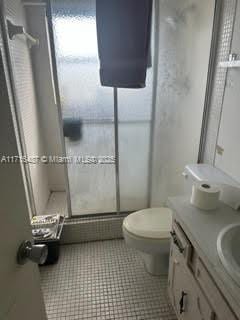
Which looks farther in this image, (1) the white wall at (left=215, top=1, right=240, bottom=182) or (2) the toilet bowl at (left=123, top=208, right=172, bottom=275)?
(2) the toilet bowl at (left=123, top=208, right=172, bottom=275)

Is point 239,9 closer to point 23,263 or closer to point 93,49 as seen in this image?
point 93,49

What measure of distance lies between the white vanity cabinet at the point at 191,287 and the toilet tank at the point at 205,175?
390 millimetres

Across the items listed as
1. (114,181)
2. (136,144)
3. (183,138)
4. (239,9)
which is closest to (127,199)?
(114,181)

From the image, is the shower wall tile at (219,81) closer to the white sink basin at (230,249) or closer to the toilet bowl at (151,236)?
the toilet bowl at (151,236)

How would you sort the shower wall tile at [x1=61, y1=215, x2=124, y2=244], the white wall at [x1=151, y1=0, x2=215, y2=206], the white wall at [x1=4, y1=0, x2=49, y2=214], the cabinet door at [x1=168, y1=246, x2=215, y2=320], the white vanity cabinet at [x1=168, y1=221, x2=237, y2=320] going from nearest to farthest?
the white vanity cabinet at [x1=168, y1=221, x2=237, y2=320]
the cabinet door at [x1=168, y1=246, x2=215, y2=320]
the white wall at [x1=151, y1=0, x2=215, y2=206]
the white wall at [x1=4, y1=0, x2=49, y2=214]
the shower wall tile at [x1=61, y1=215, x2=124, y2=244]

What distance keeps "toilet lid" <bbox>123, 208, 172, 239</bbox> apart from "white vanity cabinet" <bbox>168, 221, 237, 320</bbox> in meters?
0.21

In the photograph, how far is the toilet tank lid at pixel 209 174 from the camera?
1398mm

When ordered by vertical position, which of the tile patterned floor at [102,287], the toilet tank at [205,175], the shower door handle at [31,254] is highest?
the shower door handle at [31,254]

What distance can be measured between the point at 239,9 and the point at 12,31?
1.54 metres

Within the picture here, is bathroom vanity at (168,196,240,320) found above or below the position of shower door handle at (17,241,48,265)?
below

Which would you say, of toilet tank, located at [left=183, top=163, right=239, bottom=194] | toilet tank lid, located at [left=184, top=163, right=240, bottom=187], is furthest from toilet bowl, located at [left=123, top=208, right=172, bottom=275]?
toilet tank lid, located at [left=184, top=163, right=240, bottom=187]

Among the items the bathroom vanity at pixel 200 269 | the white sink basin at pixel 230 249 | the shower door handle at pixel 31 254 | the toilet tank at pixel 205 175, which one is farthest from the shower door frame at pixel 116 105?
the shower door handle at pixel 31 254

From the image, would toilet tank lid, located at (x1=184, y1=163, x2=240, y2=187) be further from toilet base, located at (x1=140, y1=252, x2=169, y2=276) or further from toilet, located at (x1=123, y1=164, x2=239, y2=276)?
toilet base, located at (x1=140, y1=252, x2=169, y2=276)

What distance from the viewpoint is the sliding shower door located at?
1.57 m
